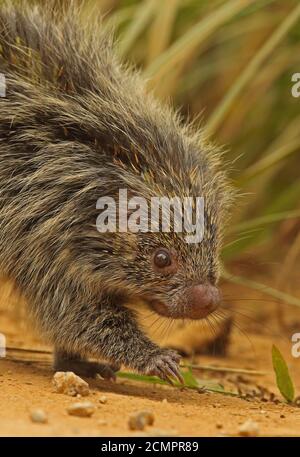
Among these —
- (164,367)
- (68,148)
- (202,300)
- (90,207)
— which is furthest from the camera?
(68,148)

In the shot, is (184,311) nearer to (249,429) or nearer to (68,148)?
(249,429)

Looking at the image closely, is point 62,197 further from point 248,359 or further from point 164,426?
point 248,359

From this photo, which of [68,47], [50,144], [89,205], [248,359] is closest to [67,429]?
[89,205]
